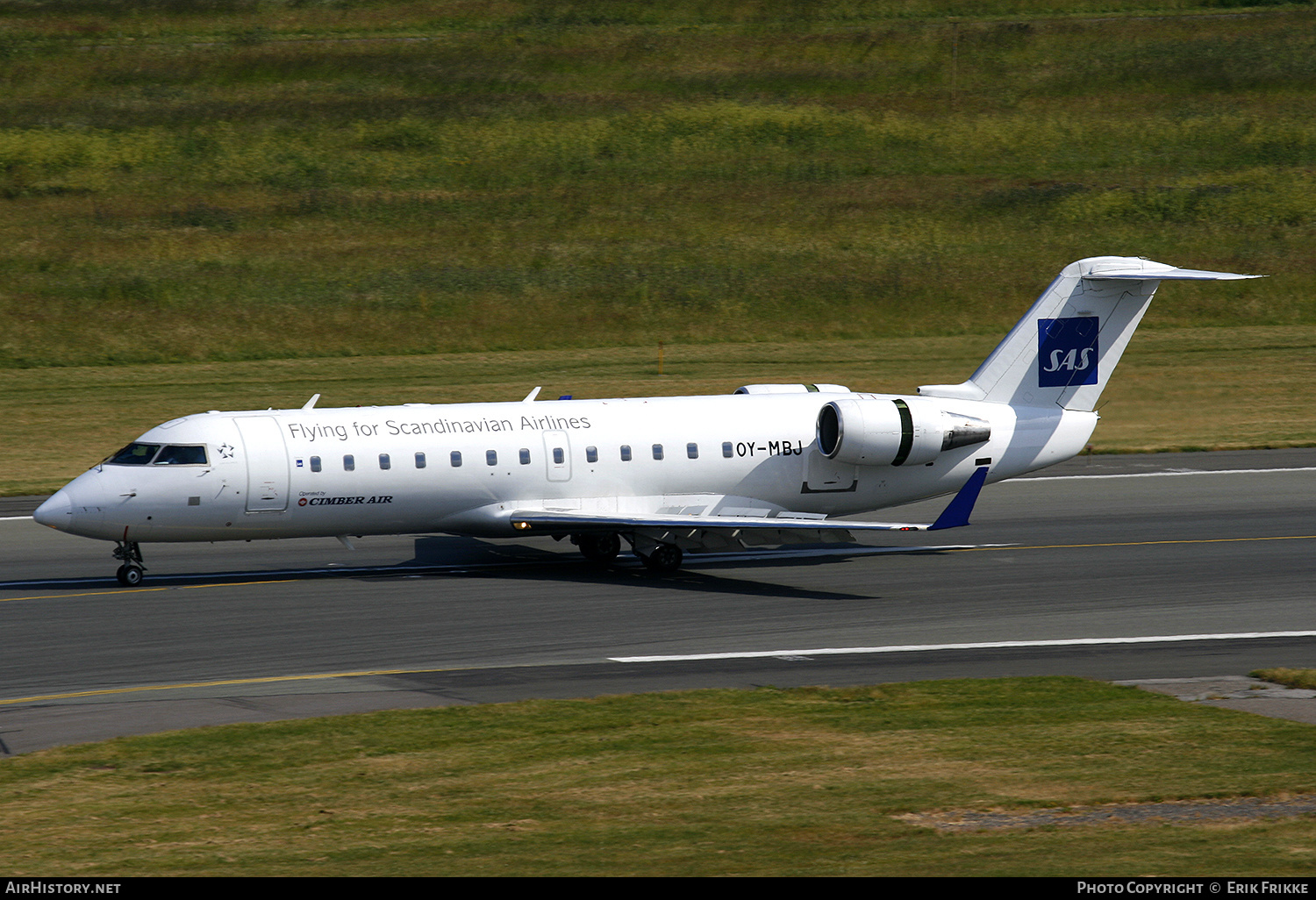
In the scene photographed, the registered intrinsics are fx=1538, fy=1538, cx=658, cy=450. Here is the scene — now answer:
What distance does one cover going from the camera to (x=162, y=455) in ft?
90.8

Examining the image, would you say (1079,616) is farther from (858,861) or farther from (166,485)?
(166,485)

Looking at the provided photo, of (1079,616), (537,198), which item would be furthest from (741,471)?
(537,198)

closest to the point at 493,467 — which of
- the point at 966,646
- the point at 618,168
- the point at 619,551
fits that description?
the point at 619,551

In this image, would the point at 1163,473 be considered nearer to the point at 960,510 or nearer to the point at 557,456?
the point at 960,510

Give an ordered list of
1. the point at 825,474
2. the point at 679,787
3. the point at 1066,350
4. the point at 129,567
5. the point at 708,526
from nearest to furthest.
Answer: the point at 679,787
the point at 129,567
the point at 708,526
the point at 825,474
the point at 1066,350

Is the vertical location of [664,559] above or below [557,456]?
below

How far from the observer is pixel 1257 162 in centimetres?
8600

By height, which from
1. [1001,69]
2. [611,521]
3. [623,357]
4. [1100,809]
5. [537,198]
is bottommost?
[1100,809]

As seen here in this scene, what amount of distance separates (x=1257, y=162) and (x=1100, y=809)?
259 ft

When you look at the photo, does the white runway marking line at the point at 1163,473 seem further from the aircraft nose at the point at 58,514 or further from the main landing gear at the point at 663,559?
the aircraft nose at the point at 58,514

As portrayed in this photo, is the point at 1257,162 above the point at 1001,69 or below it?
below

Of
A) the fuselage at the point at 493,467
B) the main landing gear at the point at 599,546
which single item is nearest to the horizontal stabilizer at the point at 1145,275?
the fuselage at the point at 493,467

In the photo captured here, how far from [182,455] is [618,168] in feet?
193

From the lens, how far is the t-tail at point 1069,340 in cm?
3206
